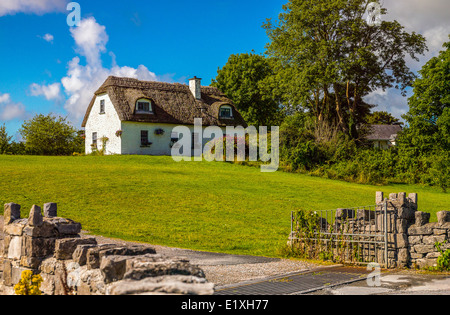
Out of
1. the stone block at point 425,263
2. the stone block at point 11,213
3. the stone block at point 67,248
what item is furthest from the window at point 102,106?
the stone block at point 425,263

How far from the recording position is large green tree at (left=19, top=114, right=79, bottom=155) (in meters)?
52.6

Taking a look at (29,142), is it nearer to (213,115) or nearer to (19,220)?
(213,115)

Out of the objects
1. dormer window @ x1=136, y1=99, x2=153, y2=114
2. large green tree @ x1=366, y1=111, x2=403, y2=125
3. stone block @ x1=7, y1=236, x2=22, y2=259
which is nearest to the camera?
stone block @ x1=7, y1=236, x2=22, y2=259

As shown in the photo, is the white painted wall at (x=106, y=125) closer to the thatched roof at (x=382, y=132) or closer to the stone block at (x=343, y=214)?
the stone block at (x=343, y=214)

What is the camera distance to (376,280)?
33.0ft

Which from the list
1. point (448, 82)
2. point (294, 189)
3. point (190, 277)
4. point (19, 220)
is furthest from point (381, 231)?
point (448, 82)

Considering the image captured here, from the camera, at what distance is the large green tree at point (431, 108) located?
4275 centimetres

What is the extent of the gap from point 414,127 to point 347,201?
23592mm

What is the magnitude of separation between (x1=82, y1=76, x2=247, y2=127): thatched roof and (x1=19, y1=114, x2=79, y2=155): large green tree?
3671mm

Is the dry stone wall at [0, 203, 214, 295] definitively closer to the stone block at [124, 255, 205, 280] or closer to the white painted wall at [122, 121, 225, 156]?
the stone block at [124, 255, 205, 280]

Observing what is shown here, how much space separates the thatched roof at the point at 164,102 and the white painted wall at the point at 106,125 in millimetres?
880

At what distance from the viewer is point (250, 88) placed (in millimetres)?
61625

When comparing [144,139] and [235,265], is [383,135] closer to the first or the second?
[144,139]

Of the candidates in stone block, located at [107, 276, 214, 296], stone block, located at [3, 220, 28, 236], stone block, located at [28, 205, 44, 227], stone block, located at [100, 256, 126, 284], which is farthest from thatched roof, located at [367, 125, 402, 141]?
stone block, located at [107, 276, 214, 296]
